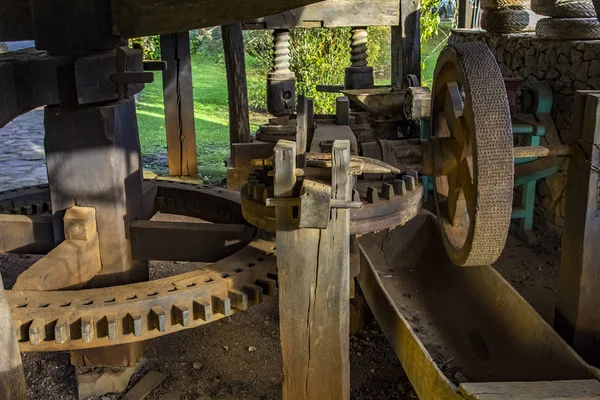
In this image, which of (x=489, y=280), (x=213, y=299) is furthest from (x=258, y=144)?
(x=213, y=299)

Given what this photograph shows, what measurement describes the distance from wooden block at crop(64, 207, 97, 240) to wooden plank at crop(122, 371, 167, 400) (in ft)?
2.72

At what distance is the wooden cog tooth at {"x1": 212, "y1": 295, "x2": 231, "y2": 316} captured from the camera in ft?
8.61

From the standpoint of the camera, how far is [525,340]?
312 centimetres

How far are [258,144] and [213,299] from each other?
280cm

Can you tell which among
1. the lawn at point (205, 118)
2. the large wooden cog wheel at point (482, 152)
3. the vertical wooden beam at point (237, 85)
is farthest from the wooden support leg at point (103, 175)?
the lawn at point (205, 118)

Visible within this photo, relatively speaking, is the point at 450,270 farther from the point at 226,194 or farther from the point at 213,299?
the point at 213,299

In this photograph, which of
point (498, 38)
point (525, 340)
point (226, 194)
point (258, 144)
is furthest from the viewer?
point (498, 38)

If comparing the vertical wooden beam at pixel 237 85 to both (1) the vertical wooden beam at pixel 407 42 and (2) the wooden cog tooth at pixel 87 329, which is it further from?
(2) the wooden cog tooth at pixel 87 329

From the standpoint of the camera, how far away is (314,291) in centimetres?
242

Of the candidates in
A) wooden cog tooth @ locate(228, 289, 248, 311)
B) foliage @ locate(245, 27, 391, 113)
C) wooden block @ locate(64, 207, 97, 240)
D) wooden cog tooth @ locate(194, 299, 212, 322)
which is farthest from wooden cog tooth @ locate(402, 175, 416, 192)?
foliage @ locate(245, 27, 391, 113)

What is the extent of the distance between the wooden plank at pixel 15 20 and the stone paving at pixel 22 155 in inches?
151

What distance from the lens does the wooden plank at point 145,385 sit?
3.22 metres

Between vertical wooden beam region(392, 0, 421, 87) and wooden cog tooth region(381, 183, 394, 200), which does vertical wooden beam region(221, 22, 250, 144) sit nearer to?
vertical wooden beam region(392, 0, 421, 87)

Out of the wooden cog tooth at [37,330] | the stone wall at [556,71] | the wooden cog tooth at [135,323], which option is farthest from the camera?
the stone wall at [556,71]
